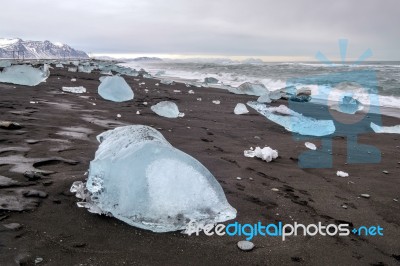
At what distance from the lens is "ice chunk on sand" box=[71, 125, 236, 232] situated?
1982mm

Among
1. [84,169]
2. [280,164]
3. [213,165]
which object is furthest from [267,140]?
[84,169]

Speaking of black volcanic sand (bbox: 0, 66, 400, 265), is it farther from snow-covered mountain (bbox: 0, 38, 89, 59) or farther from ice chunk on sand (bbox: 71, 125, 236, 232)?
snow-covered mountain (bbox: 0, 38, 89, 59)

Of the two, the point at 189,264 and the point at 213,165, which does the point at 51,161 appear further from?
the point at 189,264

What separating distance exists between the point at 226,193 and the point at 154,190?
2.22 ft

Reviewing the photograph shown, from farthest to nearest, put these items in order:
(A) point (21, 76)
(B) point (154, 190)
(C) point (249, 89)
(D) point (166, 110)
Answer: (C) point (249, 89) < (A) point (21, 76) < (D) point (166, 110) < (B) point (154, 190)

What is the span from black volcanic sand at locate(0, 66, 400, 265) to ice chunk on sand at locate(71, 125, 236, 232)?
8cm

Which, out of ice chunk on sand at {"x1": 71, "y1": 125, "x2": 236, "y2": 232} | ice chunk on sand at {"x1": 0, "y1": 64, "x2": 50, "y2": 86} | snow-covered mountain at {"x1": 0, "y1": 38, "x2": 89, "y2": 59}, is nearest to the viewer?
ice chunk on sand at {"x1": 71, "y1": 125, "x2": 236, "y2": 232}

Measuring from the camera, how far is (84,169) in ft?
8.78

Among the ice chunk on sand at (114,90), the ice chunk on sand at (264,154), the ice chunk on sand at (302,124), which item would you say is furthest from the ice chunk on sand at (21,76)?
the ice chunk on sand at (264,154)

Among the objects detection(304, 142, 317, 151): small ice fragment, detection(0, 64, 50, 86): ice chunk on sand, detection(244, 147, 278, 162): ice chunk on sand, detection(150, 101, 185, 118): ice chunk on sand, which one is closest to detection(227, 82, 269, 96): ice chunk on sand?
detection(150, 101, 185, 118): ice chunk on sand

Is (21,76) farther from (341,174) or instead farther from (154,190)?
(341,174)

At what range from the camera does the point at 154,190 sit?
203 cm

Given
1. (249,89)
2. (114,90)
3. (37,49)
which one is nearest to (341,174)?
(114,90)

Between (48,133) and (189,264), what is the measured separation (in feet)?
8.58
